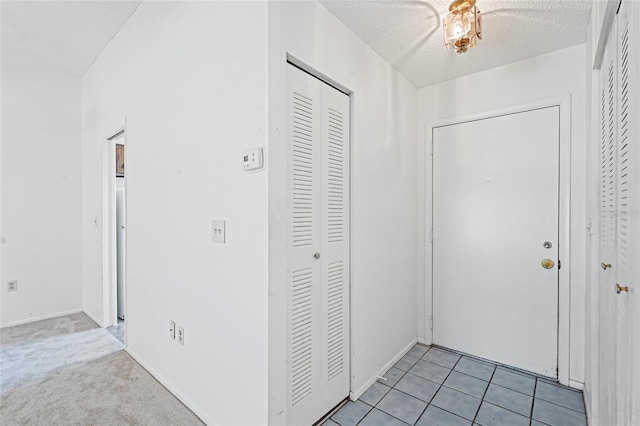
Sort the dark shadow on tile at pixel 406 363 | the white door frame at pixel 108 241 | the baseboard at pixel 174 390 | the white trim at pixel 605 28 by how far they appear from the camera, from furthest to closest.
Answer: the white door frame at pixel 108 241 < the dark shadow on tile at pixel 406 363 < the baseboard at pixel 174 390 < the white trim at pixel 605 28

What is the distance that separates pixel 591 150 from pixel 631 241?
1229 mm

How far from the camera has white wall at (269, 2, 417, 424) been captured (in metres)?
1.42

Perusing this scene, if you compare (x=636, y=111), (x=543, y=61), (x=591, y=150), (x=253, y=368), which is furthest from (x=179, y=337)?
(x=543, y=61)

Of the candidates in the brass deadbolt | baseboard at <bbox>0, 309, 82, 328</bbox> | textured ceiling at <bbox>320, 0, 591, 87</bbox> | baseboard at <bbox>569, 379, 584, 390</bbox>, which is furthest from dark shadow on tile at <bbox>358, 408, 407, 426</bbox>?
baseboard at <bbox>0, 309, 82, 328</bbox>

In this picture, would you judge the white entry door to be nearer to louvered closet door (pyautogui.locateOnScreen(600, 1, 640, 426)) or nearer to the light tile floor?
the light tile floor

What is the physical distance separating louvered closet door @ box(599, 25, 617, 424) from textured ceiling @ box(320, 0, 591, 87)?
1.61ft

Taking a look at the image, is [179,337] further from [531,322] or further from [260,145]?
[531,322]

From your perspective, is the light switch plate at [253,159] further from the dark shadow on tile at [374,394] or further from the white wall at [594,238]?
the white wall at [594,238]

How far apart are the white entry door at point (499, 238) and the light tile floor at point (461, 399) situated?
0.74ft

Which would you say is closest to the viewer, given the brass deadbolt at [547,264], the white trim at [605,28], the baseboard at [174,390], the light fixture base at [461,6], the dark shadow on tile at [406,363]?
the white trim at [605,28]

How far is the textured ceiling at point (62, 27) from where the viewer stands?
2.29 meters

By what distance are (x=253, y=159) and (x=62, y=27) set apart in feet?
8.20

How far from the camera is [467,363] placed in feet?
7.98

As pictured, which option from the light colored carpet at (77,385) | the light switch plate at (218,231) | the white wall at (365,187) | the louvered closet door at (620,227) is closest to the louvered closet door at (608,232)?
the louvered closet door at (620,227)
